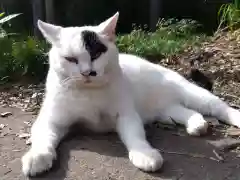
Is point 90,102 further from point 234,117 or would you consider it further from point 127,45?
point 127,45

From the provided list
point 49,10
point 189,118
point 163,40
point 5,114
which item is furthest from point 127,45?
point 189,118

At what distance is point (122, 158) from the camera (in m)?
2.28

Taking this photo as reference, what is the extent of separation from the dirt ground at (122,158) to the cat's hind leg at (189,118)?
0.05m

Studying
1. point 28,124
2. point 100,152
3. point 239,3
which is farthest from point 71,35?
point 239,3

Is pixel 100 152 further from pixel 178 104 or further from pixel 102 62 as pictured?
pixel 178 104

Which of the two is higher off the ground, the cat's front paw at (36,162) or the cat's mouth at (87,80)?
the cat's mouth at (87,80)

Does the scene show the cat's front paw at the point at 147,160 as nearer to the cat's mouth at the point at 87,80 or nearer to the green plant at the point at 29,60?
the cat's mouth at the point at 87,80

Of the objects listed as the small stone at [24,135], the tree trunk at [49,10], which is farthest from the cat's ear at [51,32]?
the tree trunk at [49,10]

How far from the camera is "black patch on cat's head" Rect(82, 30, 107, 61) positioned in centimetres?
222

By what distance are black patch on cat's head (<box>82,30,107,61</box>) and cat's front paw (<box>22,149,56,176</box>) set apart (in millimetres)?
537

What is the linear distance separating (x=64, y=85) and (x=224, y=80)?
1753mm

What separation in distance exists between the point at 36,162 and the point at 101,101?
0.50m

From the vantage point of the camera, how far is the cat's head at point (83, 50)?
7.18ft

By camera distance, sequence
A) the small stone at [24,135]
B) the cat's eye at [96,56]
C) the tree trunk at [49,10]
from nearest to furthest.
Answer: the cat's eye at [96,56] < the small stone at [24,135] < the tree trunk at [49,10]
